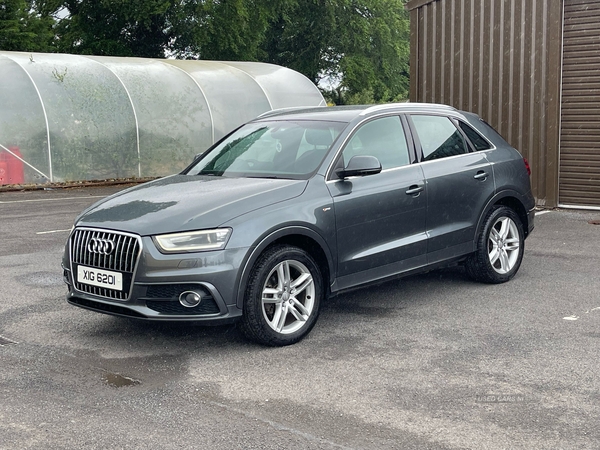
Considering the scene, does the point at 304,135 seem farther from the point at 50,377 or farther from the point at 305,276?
the point at 50,377

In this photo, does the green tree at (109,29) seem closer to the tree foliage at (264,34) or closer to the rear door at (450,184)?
the tree foliage at (264,34)

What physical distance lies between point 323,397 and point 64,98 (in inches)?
686

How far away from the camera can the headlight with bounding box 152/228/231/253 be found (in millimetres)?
5566

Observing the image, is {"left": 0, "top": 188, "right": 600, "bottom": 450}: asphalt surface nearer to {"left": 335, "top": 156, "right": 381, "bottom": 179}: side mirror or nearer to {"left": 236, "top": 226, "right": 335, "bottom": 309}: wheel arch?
{"left": 236, "top": 226, "right": 335, "bottom": 309}: wheel arch

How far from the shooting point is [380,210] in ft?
21.7

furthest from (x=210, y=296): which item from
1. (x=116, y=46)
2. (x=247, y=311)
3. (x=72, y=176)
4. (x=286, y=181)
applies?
(x=116, y=46)

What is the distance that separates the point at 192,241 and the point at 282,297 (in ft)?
2.54

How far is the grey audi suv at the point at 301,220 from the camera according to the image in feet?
18.3

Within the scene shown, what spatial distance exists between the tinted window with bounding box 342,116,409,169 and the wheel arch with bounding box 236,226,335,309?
83 centimetres

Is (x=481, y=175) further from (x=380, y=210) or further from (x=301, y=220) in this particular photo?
(x=301, y=220)

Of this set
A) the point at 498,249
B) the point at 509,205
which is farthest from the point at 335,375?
the point at 509,205

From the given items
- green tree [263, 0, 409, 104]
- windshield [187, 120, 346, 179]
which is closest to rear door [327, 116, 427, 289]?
windshield [187, 120, 346, 179]

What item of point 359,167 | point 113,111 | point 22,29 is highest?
point 22,29

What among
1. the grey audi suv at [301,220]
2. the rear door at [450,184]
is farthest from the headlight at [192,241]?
the rear door at [450,184]
